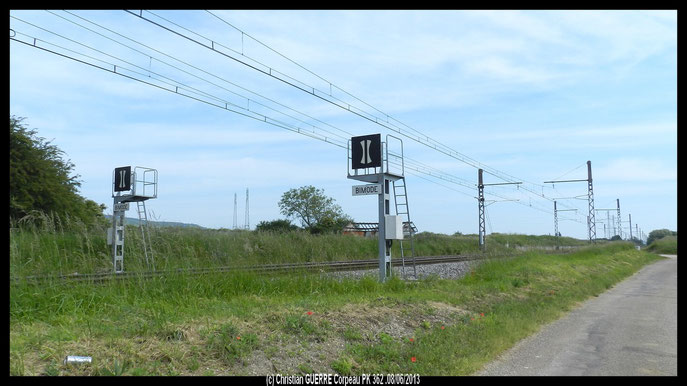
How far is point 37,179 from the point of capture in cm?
2466

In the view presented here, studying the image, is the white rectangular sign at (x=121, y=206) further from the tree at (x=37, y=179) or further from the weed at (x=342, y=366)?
the weed at (x=342, y=366)

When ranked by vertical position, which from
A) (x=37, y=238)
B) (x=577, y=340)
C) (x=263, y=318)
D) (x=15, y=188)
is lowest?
(x=577, y=340)

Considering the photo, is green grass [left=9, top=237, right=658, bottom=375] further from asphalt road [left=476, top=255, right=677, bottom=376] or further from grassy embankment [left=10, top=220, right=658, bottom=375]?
asphalt road [left=476, top=255, right=677, bottom=376]

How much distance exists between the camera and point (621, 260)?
3019 centimetres

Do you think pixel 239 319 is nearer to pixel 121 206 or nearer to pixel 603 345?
pixel 603 345

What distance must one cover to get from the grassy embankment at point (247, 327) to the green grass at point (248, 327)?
16mm

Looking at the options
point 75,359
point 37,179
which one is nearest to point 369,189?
point 75,359

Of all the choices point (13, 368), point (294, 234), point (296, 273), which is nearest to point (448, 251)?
point (294, 234)

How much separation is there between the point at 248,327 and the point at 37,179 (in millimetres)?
22808

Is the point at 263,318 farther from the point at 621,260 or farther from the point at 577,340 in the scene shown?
the point at 621,260

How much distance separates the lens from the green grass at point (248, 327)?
17.8ft

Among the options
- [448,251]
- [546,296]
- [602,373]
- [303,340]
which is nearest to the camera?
[602,373]

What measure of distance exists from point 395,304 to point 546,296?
238 inches

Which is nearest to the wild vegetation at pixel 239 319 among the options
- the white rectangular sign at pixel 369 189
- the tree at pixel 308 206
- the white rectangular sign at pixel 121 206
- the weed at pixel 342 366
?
the weed at pixel 342 366
